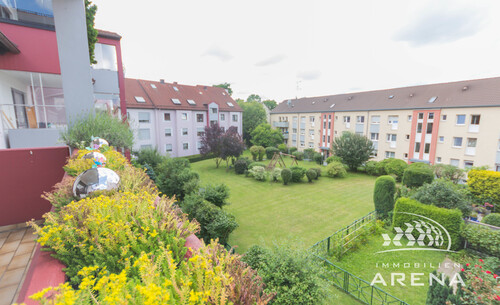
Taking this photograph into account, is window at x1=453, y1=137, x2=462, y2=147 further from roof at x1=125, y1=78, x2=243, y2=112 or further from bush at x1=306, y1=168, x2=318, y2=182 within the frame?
roof at x1=125, y1=78, x2=243, y2=112

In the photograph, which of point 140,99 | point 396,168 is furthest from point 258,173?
point 140,99

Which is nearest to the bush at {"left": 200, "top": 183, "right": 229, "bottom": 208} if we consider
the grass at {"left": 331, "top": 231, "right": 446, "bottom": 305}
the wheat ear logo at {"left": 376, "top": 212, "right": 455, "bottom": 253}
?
the grass at {"left": 331, "top": 231, "right": 446, "bottom": 305}

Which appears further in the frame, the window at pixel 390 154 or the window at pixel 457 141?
the window at pixel 390 154

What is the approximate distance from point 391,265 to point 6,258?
11.5 metres

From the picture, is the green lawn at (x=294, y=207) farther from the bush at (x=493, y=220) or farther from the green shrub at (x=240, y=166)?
the bush at (x=493, y=220)

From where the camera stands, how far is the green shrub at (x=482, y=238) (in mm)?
8664

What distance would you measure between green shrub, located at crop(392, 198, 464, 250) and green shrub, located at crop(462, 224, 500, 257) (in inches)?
11.3

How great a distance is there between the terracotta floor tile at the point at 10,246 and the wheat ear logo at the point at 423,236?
1232 cm

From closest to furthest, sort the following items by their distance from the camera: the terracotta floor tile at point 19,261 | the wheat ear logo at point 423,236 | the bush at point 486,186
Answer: the terracotta floor tile at point 19,261 → the wheat ear logo at point 423,236 → the bush at point 486,186

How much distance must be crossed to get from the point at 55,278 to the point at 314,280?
16.2ft

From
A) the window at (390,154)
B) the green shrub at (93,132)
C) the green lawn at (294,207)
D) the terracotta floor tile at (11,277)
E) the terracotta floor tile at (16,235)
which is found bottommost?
the green lawn at (294,207)

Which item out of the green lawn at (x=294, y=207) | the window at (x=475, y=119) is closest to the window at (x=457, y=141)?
the window at (x=475, y=119)

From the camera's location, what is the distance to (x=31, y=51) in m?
8.68

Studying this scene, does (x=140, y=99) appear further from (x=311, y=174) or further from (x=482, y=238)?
(x=482, y=238)
